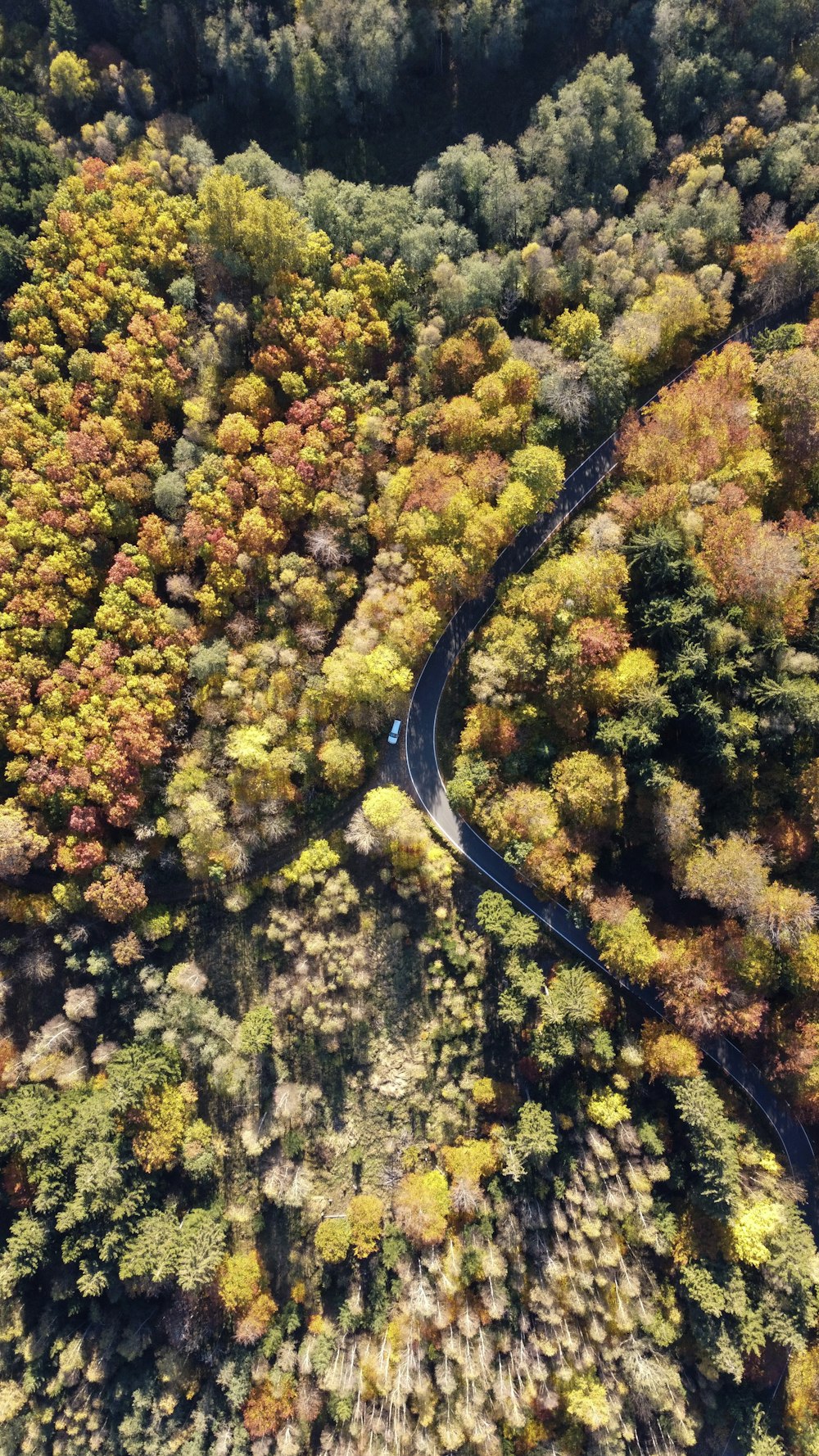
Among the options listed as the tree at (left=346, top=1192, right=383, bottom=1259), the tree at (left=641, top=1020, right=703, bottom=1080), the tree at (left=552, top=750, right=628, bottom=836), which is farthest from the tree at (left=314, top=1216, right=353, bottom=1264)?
the tree at (left=552, top=750, right=628, bottom=836)

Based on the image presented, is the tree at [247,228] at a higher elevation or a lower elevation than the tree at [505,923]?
higher

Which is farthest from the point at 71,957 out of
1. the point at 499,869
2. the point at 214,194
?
the point at 214,194

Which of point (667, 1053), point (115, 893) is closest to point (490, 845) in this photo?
point (667, 1053)

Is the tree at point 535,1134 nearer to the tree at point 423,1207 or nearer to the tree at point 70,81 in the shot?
the tree at point 423,1207

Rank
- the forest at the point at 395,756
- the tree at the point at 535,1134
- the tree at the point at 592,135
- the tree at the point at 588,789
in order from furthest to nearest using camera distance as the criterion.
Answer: the tree at the point at 592,135 → the tree at the point at 535,1134 → the forest at the point at 395,756 → the tree at the point at 588,789

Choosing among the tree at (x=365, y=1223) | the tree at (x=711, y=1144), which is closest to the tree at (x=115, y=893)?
the tree at (x=365, y=1223)

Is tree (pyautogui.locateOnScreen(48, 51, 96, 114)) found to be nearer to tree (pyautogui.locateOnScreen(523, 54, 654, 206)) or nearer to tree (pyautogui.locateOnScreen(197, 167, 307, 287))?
tree (pyautogui.locateOnScreen(197, 167, 307, 287))

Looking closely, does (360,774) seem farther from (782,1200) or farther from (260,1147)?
(782,1200)
